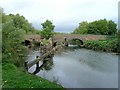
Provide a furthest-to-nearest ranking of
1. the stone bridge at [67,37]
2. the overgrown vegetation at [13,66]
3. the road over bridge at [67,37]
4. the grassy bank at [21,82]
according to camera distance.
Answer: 1. the road over bridge at [67,37]
2. the stone bridge at [67,37]
3. the overgrown vegetation at [13,66]
4. the grassy bank at [21,82]

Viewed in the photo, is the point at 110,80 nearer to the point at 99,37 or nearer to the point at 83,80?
the point at 83,80

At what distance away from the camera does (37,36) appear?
9306cm

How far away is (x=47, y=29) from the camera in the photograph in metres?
Answer: 94.8

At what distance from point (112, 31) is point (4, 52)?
83.7 meters

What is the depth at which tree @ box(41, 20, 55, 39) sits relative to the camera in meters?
94.9

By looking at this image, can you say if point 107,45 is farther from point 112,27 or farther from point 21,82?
point 21,82

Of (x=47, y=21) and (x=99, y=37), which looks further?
(x=47, y=21)

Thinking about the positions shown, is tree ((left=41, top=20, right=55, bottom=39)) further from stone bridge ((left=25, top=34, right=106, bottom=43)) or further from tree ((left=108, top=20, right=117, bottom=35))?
tree ((left=108, top=20, right=117, bottom=35))

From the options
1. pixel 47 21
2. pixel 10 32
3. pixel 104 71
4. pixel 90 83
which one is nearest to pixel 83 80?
pixel 90 83

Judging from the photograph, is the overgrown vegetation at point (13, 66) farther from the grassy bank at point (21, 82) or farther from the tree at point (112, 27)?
the tree at point (112, 27)

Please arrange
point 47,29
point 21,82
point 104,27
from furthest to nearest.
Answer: point 104,27
point 47,29
point 21,82

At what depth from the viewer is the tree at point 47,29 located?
94.9 meters

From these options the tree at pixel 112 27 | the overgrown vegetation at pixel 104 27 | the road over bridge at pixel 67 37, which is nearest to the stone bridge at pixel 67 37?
the road over bridge at pixel 67 37

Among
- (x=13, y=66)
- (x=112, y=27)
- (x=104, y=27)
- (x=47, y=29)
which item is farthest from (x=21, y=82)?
(x=112, y=27)
